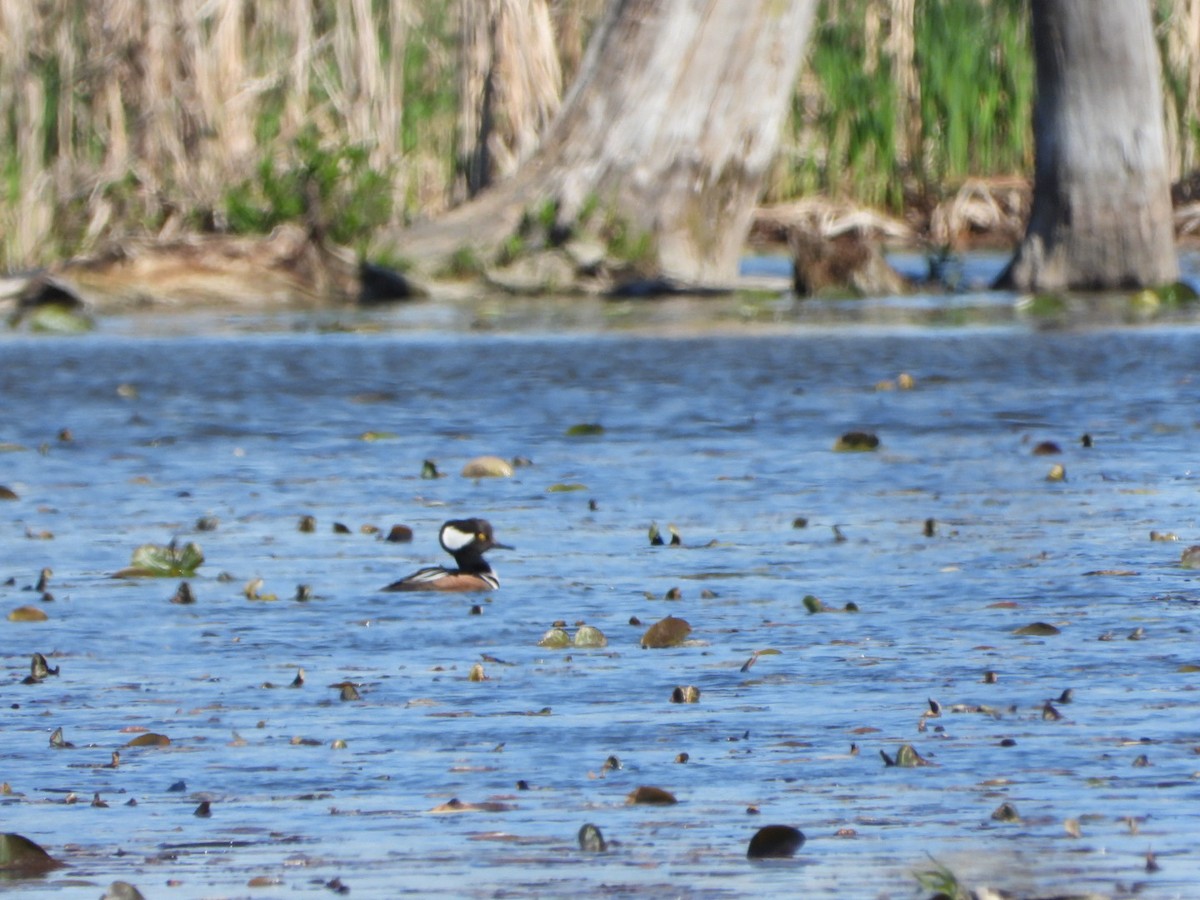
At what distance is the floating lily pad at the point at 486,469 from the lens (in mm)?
7297

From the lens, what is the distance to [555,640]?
474 centimetres

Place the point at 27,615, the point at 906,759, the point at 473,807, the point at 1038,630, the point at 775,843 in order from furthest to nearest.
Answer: the point at 27,615
the point at 1038,630
the point at 906,759
the point at 473,807
the point at 775,843

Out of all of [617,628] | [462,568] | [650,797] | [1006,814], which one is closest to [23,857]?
[650,797]

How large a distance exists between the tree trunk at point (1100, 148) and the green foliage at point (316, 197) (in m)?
3.48

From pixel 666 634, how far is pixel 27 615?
121cm

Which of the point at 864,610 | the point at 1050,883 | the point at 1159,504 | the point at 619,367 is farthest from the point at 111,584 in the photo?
the point at 619,367

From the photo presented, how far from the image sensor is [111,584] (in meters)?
5.58

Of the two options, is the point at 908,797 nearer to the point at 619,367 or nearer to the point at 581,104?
the point at 619,367

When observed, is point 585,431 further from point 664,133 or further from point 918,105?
point 918,105

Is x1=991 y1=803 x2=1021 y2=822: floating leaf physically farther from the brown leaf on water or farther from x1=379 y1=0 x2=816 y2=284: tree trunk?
x1=379 y1=0 x2=816 y2=284: tree trunk

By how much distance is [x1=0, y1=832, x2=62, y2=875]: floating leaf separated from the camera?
10.1 feet

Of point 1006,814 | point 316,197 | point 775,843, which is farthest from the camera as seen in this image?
point 316,197

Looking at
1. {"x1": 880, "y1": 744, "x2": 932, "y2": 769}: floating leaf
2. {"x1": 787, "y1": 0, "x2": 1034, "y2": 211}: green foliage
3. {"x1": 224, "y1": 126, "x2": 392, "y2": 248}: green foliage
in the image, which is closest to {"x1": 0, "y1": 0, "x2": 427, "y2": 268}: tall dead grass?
{"x1": 224, "y1": 126, "x2": 392, "y2": 248}: green foliage

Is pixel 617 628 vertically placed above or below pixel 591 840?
below
